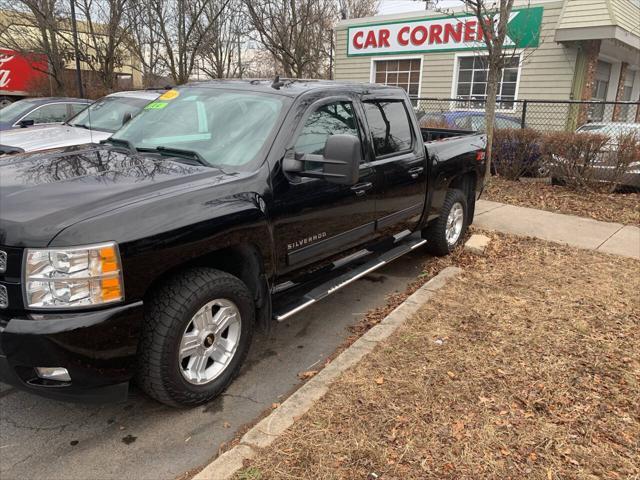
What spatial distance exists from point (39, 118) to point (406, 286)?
856 centimetres

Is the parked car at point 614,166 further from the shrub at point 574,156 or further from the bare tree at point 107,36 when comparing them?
the bare tree at point 107,36

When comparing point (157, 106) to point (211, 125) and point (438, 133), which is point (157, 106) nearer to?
point (211, 125)

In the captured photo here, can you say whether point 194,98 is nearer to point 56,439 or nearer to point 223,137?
point 223,137

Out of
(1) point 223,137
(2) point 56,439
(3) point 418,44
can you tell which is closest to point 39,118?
(1) point 223,137

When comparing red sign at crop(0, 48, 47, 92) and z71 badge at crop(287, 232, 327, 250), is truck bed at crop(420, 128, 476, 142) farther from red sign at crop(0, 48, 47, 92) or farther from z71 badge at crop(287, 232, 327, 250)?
red sign at crop(0, 48, 47, 92)

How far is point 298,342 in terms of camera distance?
4098 mm

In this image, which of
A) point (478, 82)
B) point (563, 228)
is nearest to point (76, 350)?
point (563, 228)

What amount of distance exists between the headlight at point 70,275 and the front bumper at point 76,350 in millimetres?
71

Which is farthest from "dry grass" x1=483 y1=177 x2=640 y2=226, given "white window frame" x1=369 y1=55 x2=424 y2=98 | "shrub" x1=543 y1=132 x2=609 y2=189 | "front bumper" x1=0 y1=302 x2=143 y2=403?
"white window frame" x1=369 y1=55 x2=424 y2=98

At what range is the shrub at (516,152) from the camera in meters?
9.84

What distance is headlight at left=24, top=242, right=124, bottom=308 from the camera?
94.0 inches

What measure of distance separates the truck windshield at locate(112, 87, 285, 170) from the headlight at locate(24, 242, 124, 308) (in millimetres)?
1139

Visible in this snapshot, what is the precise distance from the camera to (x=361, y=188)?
4137 millimetres

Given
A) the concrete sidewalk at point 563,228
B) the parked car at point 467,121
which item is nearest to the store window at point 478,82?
the parked car at point 467,121
